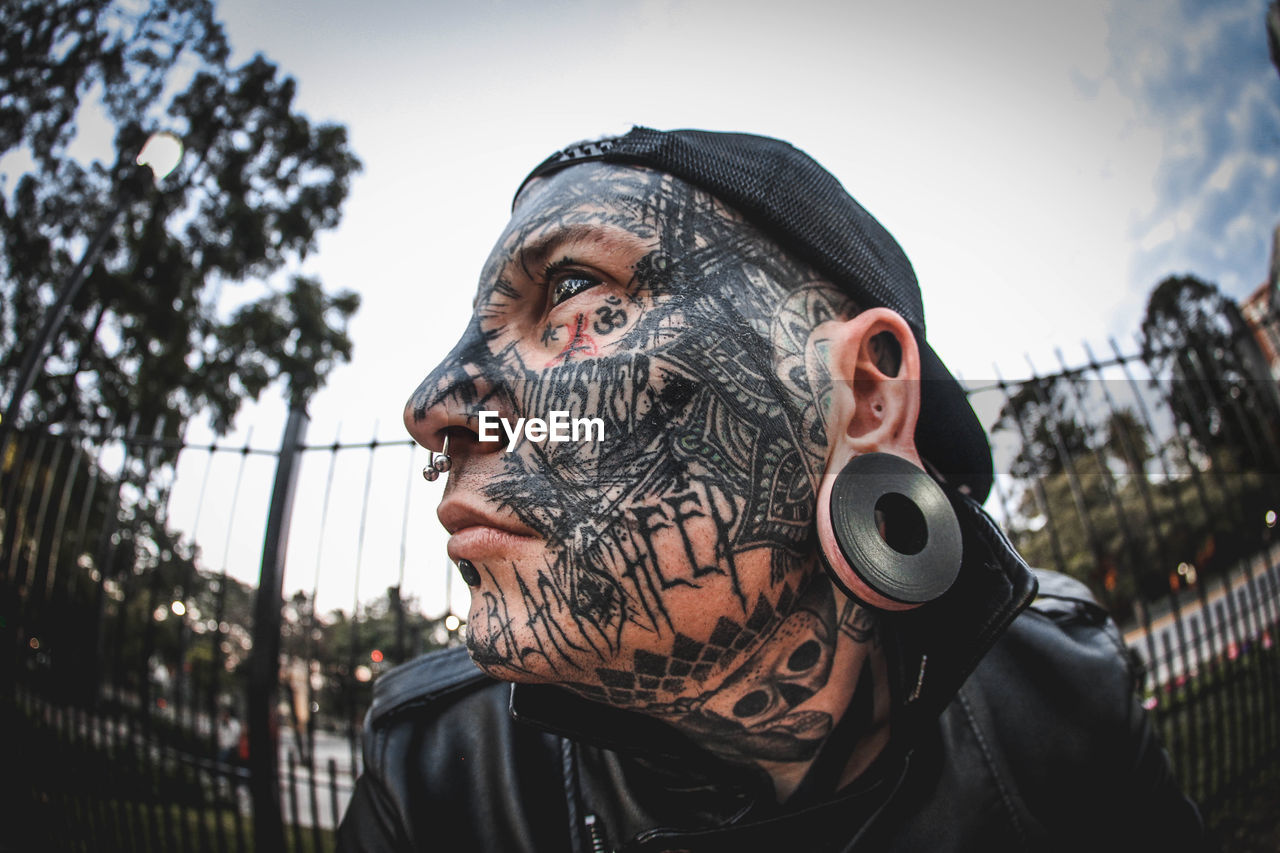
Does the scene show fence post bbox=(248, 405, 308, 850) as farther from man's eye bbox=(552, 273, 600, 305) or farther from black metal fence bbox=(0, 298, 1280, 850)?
man's eye bbox=(552, 273, 600, 305)

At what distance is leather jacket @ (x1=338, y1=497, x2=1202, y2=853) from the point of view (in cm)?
126

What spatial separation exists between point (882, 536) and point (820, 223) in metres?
0.81

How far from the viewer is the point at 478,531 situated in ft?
3.61

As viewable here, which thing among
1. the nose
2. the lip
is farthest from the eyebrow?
the lip

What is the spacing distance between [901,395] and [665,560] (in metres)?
0.73

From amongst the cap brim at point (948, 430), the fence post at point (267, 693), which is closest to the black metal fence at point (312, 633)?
the fence post at point (267, 693)

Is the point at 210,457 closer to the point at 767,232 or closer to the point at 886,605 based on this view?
the point at 767,232

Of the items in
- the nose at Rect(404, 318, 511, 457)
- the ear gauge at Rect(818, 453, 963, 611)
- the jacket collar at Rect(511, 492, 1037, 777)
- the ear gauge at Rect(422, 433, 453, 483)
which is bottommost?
the jacket collar at Rect(511, 492, 1037, 777)

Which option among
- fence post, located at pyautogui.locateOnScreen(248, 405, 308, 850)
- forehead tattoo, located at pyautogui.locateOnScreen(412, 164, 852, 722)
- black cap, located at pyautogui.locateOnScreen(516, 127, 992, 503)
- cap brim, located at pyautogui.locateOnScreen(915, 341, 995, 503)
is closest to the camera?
forehead tattoo, located at pyautogui.locateOnScreen(412, 164, 852, 722)

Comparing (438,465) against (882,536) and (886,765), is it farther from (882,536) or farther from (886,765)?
(886,765)

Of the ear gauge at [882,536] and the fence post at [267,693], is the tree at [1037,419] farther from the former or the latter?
the fence post at [267,693]

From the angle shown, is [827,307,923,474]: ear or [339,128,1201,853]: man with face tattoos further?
[827,307,923,474]: ear

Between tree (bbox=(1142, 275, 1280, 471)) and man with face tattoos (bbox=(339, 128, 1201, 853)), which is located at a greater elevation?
tree (bbox=(1142, 275, 1280, 471))

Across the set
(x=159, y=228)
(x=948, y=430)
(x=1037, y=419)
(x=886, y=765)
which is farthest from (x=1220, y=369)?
(x=159, y=228)
